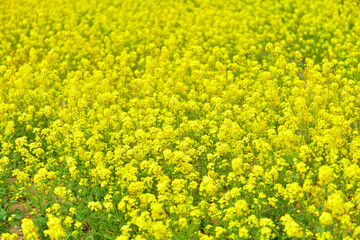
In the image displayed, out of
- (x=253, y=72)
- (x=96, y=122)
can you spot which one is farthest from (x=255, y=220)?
(x=253, y=72)

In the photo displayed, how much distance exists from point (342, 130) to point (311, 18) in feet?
31.9

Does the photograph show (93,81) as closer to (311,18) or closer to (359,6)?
(311,18)

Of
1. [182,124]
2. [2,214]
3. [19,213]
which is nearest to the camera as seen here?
[2,214]

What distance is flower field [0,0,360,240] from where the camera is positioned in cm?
646

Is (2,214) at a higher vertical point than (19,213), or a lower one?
higher

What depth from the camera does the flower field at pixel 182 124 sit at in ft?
21.2

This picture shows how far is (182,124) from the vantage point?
852 cm

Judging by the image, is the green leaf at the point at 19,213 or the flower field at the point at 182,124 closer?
the flower field at the point at 182,124

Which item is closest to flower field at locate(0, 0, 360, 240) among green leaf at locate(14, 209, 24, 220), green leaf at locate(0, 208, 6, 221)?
green leaf at locate(14, 209, 24, 220)

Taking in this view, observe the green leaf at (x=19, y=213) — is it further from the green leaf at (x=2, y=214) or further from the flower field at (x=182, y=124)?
the green leaf at (x=2, y=214)

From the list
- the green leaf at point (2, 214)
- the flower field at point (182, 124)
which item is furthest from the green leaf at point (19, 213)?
the green leaf at point (2, 214)

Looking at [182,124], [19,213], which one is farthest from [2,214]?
[182,124]

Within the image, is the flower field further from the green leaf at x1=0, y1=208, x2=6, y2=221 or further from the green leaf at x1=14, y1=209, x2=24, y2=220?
the green leaf at x1=0, y1=208, x2=6, y2=221

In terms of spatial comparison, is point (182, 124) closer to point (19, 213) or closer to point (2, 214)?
point (19, 213)
